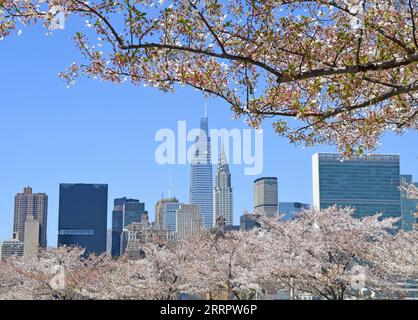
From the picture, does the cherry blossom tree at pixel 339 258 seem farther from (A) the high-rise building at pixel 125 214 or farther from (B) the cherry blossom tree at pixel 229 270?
(A) the high-rise building at pixel 125 214

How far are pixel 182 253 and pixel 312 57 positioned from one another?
56.2 ft

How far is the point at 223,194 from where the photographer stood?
137875 mm

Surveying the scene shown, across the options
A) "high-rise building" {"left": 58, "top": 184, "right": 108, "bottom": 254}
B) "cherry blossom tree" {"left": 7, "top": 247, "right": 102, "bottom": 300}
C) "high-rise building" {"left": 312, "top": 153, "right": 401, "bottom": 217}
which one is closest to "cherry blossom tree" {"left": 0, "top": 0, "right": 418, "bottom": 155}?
"cherry blossom tree" {"left": 7, "top": 247, "right": 102, "bottom": 300}

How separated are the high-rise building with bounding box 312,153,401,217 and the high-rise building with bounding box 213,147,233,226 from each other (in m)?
19.4

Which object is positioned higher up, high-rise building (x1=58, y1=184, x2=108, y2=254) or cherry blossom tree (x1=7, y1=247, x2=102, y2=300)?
high-rise building (x1=58, y1=184, x2=108, y2=254)

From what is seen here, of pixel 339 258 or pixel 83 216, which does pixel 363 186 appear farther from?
pixel 339 258

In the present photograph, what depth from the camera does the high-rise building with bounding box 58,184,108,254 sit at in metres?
114

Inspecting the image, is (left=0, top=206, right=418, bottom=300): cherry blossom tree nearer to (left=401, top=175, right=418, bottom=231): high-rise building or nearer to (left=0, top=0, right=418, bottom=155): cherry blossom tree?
(left=401, top=175, right=418, bottom=231): high-rise building

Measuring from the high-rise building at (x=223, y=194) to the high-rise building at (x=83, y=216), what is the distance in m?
25.8

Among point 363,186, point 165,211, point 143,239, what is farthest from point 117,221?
point 143,239

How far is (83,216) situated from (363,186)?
57.8 metres

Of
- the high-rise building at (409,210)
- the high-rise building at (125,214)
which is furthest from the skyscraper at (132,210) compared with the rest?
the high-rise building at (409,210)
